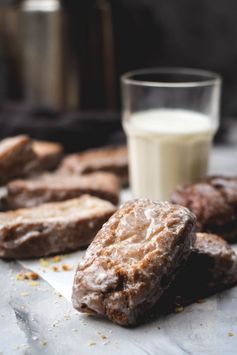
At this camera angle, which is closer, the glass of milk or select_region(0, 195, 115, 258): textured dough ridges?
select_region(0, 195, 115, 258): textured dough ridges

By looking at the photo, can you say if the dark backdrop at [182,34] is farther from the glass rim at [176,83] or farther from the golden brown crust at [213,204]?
the golden brown crust at [213,204]

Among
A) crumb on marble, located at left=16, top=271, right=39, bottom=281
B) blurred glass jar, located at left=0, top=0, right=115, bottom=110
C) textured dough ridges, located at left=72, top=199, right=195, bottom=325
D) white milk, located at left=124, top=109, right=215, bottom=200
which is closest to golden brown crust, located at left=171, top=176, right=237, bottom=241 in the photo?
white milk, located at left=124, top=109, right=215, bottom=200

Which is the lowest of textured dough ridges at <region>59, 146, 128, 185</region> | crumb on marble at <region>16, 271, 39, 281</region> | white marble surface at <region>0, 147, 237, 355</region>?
textured dough ridges at <region>59, 146, 128, 185</region>

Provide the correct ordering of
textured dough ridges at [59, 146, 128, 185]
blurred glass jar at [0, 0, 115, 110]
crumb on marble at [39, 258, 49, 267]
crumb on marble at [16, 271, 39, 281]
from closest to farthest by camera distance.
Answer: crumb on marble at [16, 271, 39, 281]
crumb on marble at [39, 258, 49, 267]
textured dough ridges at [59, 146, 128, 185]
blurred glass jar at [0, 0, 115, 110]

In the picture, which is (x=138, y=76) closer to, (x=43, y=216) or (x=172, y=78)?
(x=172, y=78)

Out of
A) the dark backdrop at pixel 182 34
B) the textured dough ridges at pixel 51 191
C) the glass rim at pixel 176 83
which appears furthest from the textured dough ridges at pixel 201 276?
the dark backdrop at pixel 182 34

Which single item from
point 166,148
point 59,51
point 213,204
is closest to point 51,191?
point 166,148

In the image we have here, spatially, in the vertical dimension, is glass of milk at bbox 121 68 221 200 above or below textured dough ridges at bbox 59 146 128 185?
above

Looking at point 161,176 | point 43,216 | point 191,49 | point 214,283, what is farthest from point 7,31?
point 214,283

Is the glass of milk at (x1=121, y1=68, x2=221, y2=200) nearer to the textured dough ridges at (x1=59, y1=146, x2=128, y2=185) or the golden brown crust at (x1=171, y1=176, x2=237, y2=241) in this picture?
the textured dough ridges at (x1=59, y1=146, x2=128, y2=185)
